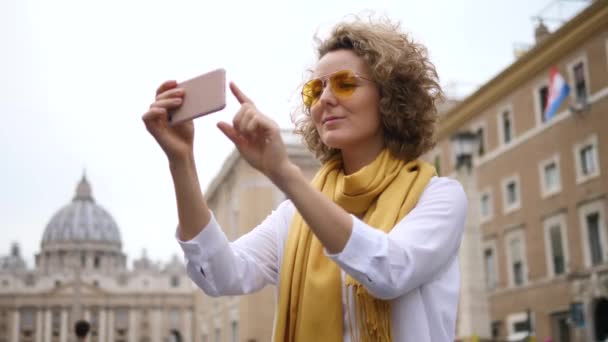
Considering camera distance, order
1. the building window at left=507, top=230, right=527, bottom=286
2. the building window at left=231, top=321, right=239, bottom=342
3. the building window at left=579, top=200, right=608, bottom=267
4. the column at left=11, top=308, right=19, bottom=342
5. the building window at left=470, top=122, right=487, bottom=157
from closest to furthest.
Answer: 1. the building window at left=579, top=200, right=608, bottom=267
2. the building window at left=507, top=230, right=527, bottom=286
3. the building window at left=470, top=122, right=487, bottom=157
4. the building window at left=231, top=321, right=239, bottom=342
5. the column at left=11, top=308, right=19, bottom=342

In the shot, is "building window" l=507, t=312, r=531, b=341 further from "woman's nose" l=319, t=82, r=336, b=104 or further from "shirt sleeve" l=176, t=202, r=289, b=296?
"woman's nose" l=319, t=82, r=336, b=104

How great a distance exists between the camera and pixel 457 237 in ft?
6.37

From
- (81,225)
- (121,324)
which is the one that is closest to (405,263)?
(121,324)

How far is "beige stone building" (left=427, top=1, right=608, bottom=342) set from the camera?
68.3ft

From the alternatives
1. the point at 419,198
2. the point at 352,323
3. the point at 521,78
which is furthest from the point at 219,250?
the point at 521,78

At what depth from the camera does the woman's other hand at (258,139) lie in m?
1.69

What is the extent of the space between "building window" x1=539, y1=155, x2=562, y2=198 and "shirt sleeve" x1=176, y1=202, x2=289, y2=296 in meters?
21.8

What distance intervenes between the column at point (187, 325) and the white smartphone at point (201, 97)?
94233mm

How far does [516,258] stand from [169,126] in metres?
24.7

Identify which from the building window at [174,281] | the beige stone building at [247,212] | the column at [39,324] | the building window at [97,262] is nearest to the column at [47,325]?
the column at [39,324]

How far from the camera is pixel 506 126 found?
26.0m

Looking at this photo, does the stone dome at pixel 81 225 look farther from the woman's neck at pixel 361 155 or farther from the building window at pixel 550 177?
the woman's neck at pixel 361 155

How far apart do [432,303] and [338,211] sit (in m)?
0.38

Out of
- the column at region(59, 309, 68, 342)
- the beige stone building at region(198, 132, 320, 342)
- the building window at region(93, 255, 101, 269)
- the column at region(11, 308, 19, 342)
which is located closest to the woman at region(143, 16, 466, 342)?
the beige stone building at region(198, 132, 320, 342)
